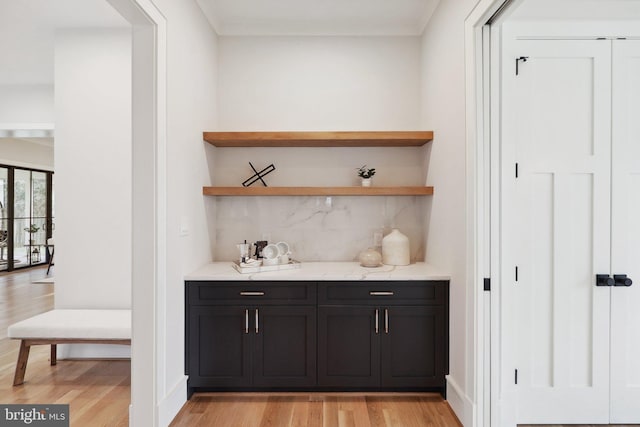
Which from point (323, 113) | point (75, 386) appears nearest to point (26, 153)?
point (75, 386)

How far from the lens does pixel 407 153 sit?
3.30m

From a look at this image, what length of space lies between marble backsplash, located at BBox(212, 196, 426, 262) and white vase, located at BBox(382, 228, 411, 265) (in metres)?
0.23

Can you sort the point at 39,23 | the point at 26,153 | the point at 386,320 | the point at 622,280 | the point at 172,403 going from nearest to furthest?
the point at 622,280
the point at 172,403
the point at 386,320
the point at 39,23
the point at 26,153

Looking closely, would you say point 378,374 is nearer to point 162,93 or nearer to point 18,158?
point 162,93

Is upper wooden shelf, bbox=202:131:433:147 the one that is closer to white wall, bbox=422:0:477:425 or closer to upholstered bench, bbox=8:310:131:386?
white wall, bbox=422:0:477:425

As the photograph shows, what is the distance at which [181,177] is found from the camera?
8.23ft

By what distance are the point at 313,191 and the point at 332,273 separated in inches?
26.9

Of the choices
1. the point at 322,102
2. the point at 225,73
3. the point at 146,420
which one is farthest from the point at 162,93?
the point at 146,420

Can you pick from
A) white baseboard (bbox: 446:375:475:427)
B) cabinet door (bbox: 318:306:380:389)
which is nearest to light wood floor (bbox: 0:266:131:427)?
cabinet door (bbox: 318:306:380:389)

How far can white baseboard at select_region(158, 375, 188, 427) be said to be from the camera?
220 centimetres

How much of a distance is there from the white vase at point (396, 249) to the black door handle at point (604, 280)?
123 cm

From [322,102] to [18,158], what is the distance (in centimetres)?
780

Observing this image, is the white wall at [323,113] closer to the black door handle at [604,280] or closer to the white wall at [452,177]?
the white wall at [452,177]

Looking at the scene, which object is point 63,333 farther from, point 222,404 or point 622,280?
point 622,280
